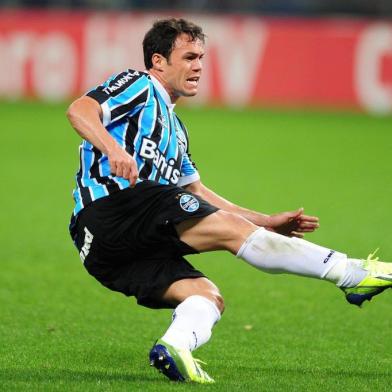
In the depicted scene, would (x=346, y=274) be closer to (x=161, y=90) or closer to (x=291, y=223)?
(x=291, y=223)

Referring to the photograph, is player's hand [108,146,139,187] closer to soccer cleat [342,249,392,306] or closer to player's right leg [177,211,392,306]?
player's right leg [177,211,392,306]

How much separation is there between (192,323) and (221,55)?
2080cm

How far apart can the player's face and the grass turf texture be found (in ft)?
5.10

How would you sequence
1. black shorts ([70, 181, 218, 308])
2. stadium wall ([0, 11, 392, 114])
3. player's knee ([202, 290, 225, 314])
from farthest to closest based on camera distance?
stadium wall ([0, 11, 392, 114]) < player's knee ([202, 290, 225, 314]) < black shorts ([70, 181, 218, 308])

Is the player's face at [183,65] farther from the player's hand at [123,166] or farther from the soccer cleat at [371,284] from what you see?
the soccer cleat at [371,284]

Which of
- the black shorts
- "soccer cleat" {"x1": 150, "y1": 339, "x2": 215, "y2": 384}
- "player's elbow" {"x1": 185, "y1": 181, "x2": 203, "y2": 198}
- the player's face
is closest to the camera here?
"soccer cleat" {"x1": 150, "y1": 339, "x2": 215, "y2": 384}

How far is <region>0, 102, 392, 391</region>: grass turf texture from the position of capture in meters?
5.80

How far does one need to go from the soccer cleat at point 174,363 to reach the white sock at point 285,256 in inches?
22.2

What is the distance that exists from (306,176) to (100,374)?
456 inches

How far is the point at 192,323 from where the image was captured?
5375 mm

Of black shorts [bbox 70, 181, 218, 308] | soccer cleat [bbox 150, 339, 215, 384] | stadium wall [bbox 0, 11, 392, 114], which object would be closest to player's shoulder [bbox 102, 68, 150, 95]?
black shorts [bbox 70, 181, 218, 308]

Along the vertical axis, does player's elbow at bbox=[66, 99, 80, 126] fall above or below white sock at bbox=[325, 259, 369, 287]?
above

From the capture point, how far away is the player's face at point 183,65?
234 inches

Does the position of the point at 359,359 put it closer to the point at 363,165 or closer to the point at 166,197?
the point at 166,197
